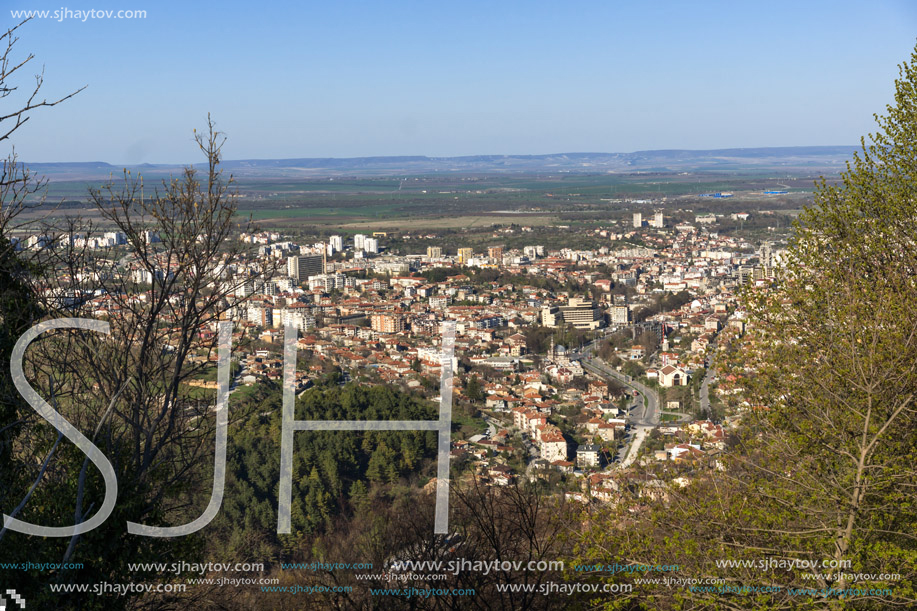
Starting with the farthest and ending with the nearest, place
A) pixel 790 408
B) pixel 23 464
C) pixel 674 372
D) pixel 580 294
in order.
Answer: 1. pixel 580 294
2. pixel 674 372
3. pixel 790 408
4. pixel 23 464

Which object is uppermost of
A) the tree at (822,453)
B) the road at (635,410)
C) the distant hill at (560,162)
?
the distant hill at (560,162)

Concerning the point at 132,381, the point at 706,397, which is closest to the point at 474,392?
the point at 706,397

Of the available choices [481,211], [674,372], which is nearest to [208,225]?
[674,372]

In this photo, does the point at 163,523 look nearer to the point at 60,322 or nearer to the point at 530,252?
the point at 60,322

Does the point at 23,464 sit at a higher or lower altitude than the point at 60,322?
lower

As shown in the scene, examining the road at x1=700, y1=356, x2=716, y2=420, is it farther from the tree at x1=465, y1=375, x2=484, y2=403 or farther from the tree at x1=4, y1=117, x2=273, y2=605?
the tree at x1=4, y1=117, x2=273, y2=605

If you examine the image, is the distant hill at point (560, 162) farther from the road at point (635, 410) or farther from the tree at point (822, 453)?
the tree at point (822, 453)

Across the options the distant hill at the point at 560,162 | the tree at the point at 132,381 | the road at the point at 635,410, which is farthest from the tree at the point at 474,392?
the distant hill at the point at 560,162

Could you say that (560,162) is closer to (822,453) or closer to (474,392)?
(474,392)

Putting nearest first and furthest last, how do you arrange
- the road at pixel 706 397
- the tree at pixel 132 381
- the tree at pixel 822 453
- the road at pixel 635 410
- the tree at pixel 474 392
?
1. the tree at pixel 132 381
2. the tree at pixel 822 453
3. the road at pixel 635 410
4. the road at pixel 706 397
5. the tree at pixel 474 392
